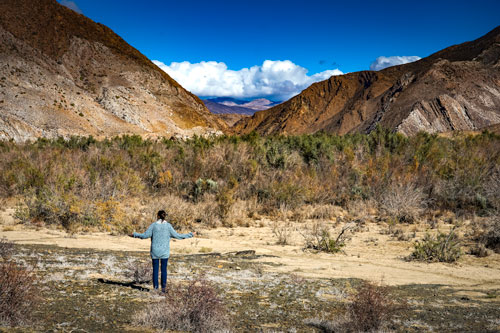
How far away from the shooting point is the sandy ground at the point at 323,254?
303 inches

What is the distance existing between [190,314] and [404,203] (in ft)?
36.6

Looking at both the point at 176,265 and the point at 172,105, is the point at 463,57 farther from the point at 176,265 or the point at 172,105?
the point at 176,265

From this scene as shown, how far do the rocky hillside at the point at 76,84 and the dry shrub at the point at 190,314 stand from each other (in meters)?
39.9

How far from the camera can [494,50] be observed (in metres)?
75.3

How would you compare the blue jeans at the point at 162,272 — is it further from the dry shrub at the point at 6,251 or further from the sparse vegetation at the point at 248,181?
the sparse vegetation at the point at 248,181

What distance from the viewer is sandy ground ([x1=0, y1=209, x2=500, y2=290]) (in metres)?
7.70

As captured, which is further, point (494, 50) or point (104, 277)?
point (494, 50)

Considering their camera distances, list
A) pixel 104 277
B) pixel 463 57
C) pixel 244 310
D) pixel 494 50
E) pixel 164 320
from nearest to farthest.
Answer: pixel 164 320, pixel 244 310, pixel 104 277, pixel 494 50, pixel 463 57

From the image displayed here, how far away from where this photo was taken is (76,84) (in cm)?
6550

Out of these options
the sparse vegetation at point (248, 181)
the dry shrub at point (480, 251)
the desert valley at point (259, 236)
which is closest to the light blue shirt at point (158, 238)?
the desert valley at point (259, 236)

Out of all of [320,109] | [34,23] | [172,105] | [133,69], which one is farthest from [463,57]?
[34,23]

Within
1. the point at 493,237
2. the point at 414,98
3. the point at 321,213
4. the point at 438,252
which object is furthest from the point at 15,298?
the point at 414,98

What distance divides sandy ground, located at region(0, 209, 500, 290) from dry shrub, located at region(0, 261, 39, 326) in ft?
15.2

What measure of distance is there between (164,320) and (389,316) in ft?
9.34
